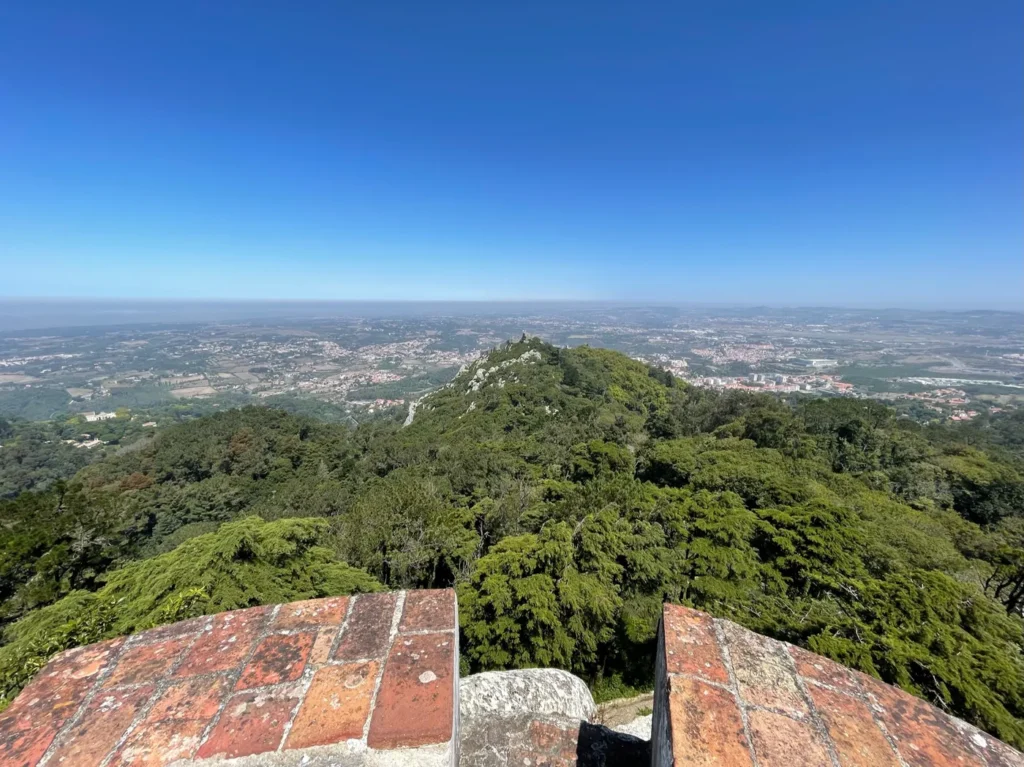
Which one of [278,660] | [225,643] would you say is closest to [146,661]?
[225,643]

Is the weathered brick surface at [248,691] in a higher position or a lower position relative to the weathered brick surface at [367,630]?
lower

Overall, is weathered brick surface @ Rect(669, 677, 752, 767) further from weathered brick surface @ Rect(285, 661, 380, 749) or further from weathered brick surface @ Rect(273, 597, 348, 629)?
weathered brick surface @ Rect(273, 597, 348, 629)

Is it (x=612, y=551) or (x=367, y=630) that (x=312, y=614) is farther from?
(x=612, y=551)

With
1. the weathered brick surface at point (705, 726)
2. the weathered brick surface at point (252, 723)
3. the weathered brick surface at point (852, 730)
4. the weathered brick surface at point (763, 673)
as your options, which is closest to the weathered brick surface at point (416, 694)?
the weathered brick surface at point (252, 723)

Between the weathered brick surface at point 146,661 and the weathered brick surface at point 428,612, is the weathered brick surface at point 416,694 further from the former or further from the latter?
the weathered brick surface at point 146,661

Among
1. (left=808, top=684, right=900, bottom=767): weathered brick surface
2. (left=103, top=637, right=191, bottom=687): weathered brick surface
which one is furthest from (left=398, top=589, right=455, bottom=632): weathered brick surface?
(left=808, top=684, right=900, bottom=767): weathered brick surface

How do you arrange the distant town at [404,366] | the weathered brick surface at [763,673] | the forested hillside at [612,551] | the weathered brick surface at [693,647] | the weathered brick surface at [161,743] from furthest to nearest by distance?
the distant town at [404,366]
the forested hillside at [612,551]
the weathered brick surface at [693,647]
the weathered brick surface at [763,673]
the weathered brick surface at [161,743]
